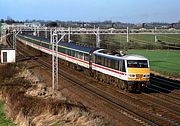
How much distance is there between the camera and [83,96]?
29.8 metres

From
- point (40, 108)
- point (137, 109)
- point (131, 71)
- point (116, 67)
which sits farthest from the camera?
point (116, 67)

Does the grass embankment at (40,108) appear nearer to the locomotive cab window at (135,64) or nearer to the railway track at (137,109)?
the railway track at (137,109)

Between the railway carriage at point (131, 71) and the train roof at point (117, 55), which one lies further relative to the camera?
the train roof at point (117, 55)

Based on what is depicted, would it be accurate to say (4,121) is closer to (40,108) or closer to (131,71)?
(40,108)

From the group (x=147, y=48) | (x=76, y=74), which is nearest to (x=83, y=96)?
(x=76, y=74)

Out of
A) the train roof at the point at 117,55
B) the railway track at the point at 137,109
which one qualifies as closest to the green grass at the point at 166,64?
the train roof at the point at 117,55

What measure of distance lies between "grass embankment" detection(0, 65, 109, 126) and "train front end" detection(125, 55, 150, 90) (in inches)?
248

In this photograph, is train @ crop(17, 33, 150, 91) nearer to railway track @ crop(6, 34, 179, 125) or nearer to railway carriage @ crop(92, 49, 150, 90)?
railway carriage @ crop(92, 49, 150, 90)

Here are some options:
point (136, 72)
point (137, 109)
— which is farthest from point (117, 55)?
point (137, 109)

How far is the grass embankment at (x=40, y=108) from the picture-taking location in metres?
19.1

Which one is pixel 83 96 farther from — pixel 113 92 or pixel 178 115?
pixel 178 115

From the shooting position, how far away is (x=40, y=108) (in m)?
22.3

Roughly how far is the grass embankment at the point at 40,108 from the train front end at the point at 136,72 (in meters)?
6.30

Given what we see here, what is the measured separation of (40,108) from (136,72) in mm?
10953
